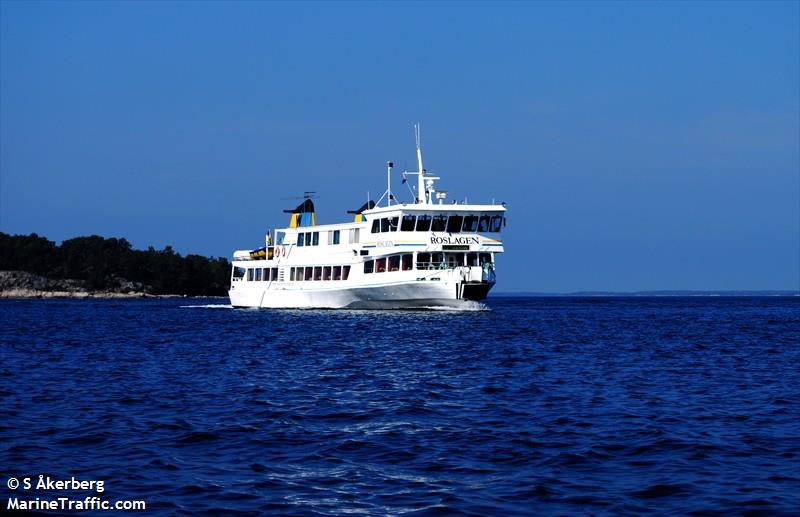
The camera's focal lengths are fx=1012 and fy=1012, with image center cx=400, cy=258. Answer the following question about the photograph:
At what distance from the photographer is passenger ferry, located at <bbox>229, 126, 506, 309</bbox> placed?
63375 mm

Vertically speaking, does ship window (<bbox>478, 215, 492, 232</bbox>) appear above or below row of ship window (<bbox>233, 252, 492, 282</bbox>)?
above

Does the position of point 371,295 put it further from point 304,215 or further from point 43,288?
point 43,288

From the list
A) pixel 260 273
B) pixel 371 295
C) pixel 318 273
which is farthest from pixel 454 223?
pixel 260 273

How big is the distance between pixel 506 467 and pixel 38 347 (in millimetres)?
31228

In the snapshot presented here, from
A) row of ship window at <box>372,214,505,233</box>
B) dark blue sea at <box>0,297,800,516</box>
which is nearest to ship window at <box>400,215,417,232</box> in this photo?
row of ship window at <box>372,214,505,233</box>

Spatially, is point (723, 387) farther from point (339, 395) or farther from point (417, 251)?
point (417, 251)

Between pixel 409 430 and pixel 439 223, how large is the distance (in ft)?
151

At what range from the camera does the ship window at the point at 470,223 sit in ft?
214

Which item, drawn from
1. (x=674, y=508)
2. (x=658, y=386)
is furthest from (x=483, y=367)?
(x=674, y=508)

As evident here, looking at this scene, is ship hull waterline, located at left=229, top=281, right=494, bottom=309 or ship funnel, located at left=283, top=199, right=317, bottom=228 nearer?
ship hull waterline, located at left=229, top=281, right=494, bottom=309

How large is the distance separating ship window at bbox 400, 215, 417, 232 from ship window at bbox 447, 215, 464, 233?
2316mm

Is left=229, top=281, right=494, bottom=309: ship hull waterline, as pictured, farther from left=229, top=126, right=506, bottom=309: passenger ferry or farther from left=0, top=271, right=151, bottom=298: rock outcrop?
left=0, top=271, right=151, bottom=298: rock outcrop

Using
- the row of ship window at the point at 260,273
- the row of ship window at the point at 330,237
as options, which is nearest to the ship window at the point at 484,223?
the row of ship window at the point at 330,237

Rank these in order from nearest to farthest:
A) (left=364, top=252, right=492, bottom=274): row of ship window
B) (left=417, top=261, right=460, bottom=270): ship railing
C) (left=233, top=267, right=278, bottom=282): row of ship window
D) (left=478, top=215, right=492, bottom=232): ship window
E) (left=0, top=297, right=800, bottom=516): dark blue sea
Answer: (left=0, top=297, right=800, bottom=516): dark blue sea → (left=417, top=261, right=460, bottom=270): ship railing → (left=364, top=252, right=492, bottom=274): row of ship window → (left=478, top=215, right=492, bottom=232): ship window → (left=233, top=267, right=278, bottom=282): row of ship window
